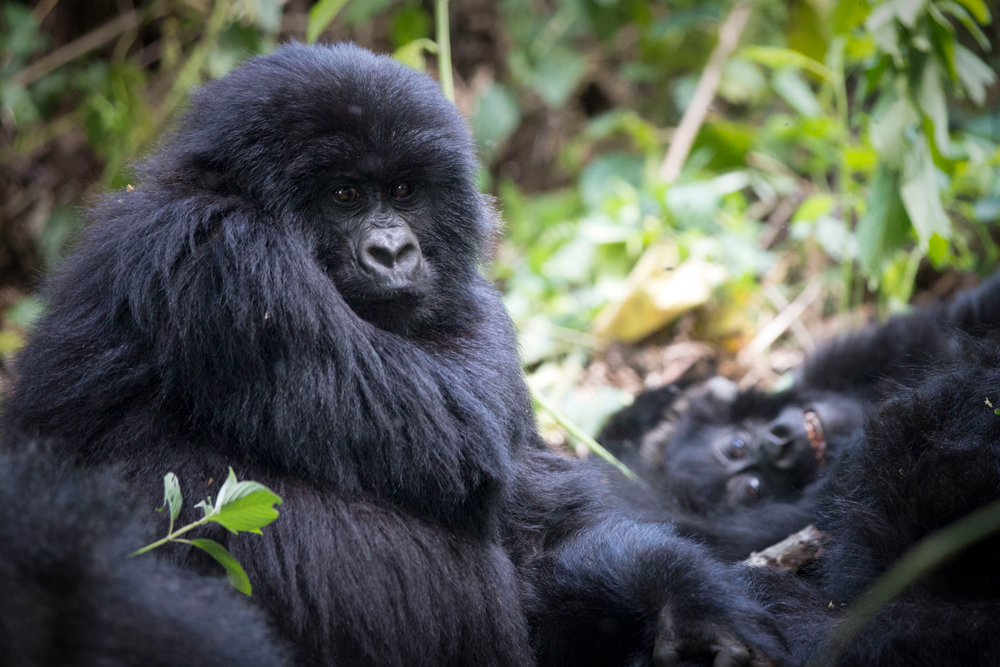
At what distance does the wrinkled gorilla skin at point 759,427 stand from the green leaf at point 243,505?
6.09 ft

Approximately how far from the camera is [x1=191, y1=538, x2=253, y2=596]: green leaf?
5.90 feet

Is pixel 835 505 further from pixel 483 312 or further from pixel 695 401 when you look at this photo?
pixel 695 401

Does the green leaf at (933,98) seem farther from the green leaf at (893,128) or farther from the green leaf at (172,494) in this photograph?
the green leaf at (172,494)

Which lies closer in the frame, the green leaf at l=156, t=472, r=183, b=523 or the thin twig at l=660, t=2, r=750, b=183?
the green leaf at l=156, t=472, r=183, b=523

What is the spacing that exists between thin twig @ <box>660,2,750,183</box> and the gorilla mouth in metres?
2.32

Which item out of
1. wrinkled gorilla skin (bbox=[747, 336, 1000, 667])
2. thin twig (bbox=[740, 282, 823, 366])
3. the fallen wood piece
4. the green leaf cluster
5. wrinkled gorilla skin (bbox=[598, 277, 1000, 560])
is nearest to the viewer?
the green leaf cluster

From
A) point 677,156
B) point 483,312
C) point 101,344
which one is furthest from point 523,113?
point 101,344

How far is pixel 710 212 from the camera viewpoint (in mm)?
5199

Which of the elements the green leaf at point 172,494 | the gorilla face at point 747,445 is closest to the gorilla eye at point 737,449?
the gorilla face at point 747,445

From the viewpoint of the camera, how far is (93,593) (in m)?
1.55

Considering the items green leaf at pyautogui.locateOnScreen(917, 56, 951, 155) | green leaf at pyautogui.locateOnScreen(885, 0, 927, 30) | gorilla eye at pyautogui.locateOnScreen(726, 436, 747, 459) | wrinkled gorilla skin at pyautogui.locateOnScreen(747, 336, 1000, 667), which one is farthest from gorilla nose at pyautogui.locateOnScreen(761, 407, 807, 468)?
green leaf at pyautogui.locateOnScreen(885, 0, 927, 30)

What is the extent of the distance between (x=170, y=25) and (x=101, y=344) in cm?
521

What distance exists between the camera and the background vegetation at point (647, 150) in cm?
396

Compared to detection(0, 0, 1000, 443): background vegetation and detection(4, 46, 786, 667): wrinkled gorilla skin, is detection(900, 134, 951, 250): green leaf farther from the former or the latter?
detection(4, 46, 786, 667): wrinkled gorilla skin
